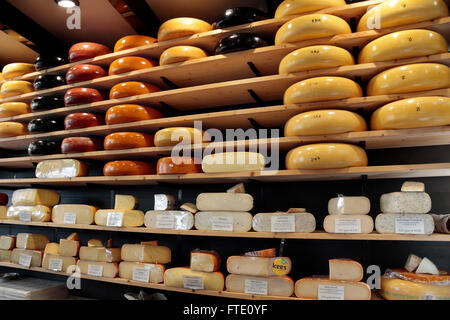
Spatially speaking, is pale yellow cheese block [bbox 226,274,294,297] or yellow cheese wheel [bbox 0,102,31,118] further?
yellow cheese wheel [bbox 0,102,31,118]

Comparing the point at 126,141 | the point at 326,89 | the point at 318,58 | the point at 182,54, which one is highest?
the point at 182,54

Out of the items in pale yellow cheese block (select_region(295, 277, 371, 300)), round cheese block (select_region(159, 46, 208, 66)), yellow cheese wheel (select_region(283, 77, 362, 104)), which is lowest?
pale yellow cheese block (select_region(295, 277, 371, 300))

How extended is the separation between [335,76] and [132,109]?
4.58 ft

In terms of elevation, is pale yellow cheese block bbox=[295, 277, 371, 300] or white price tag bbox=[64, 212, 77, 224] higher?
white price tag bbox=[64, 212, 77, 224]

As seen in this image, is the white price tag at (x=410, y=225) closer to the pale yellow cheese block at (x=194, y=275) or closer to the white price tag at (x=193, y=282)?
the pale yellow cheese block at (x=194, y=275)

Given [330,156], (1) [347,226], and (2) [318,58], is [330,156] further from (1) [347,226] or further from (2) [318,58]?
(2) [318,58]

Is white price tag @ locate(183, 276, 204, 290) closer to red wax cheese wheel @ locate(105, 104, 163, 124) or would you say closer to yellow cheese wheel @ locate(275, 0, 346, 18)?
red wax cheese wheel @ locate(105, 104, 163, 124)

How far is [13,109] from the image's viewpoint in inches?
106

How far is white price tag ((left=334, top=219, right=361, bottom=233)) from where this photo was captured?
1.58 m

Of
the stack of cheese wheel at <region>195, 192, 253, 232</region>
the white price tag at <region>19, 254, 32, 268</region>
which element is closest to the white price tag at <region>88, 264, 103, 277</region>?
the white price tag at <region>19, 254, 32, 268</region>

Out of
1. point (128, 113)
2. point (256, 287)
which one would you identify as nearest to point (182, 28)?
point (128, 113)

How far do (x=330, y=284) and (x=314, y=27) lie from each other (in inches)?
57.0

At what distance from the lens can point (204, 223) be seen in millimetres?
1907

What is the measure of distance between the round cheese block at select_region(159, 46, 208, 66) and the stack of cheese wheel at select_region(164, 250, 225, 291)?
1308 millimetres
